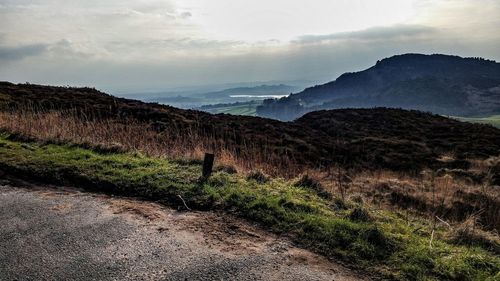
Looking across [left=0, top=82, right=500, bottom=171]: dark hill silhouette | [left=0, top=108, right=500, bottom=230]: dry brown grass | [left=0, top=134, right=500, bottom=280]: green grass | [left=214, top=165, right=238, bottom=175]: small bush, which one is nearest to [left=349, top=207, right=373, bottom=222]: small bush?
[left=0, top=134, right=500, bottom=280]: green grass

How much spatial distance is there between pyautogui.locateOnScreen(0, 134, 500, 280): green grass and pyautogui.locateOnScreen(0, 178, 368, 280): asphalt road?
15.7 inches

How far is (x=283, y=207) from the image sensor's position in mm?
6809

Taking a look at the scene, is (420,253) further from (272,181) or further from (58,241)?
(58,241)

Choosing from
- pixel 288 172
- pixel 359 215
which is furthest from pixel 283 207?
pixel 288 172

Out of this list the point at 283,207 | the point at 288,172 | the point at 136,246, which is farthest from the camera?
the point at 288,172

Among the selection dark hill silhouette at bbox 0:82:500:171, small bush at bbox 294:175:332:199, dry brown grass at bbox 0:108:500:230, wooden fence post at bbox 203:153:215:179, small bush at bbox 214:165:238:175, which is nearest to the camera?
small bush at bbox 294:175:332:199

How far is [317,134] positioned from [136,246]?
29298mm

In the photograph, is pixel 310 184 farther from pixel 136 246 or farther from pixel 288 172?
pixel 136 246

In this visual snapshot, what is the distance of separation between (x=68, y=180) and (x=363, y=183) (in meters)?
9.09

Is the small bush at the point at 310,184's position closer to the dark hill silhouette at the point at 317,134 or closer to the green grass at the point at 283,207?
the green grass at the point at 283,207

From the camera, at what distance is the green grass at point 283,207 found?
5.00 meters

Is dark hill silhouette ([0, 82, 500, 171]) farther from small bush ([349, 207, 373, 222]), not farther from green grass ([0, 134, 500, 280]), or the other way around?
small bush ([349, 207, 373, 222])

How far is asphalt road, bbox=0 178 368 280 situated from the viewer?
4.75 meters

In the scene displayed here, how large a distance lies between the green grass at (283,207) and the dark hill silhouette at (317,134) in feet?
24.5
